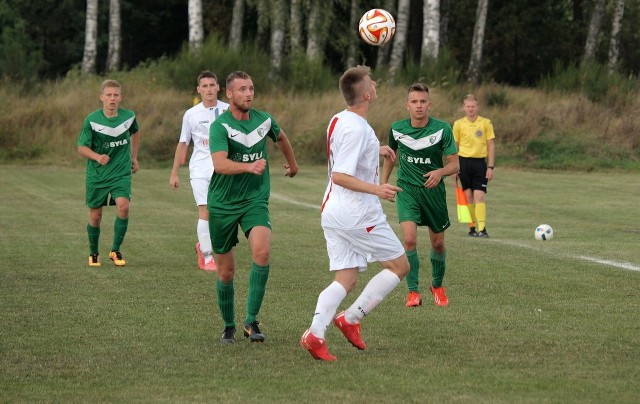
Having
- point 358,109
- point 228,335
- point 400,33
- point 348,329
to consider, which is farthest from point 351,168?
point 400,33

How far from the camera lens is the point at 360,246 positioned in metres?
7.96

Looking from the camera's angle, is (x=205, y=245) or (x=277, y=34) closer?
(x=205, y=245)

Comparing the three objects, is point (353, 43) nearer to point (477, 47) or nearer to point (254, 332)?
point (477, 47)

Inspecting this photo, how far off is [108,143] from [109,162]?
22 centimetres

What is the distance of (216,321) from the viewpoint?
31.2 feet

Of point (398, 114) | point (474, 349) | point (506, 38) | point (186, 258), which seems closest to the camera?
point (474, 349)

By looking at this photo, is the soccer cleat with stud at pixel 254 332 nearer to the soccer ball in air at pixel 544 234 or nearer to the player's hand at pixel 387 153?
the player's hand at pixel 387 153

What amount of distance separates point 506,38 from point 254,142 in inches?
1793

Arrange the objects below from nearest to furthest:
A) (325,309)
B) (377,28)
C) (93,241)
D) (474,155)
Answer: (325,309)
(93,241)
(377,28)
(474,155)

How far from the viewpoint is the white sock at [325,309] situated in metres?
7.77

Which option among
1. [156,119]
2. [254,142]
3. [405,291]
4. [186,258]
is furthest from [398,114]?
[254,142]

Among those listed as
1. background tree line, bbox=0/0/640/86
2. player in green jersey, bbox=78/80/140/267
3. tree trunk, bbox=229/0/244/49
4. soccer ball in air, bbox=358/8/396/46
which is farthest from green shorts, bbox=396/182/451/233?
tree trunk, bbox=229/0/244/49

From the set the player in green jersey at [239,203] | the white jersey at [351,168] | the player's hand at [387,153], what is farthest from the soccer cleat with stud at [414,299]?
the white jersey at [351,168]

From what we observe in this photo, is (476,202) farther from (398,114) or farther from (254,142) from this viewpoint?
(398,114)
